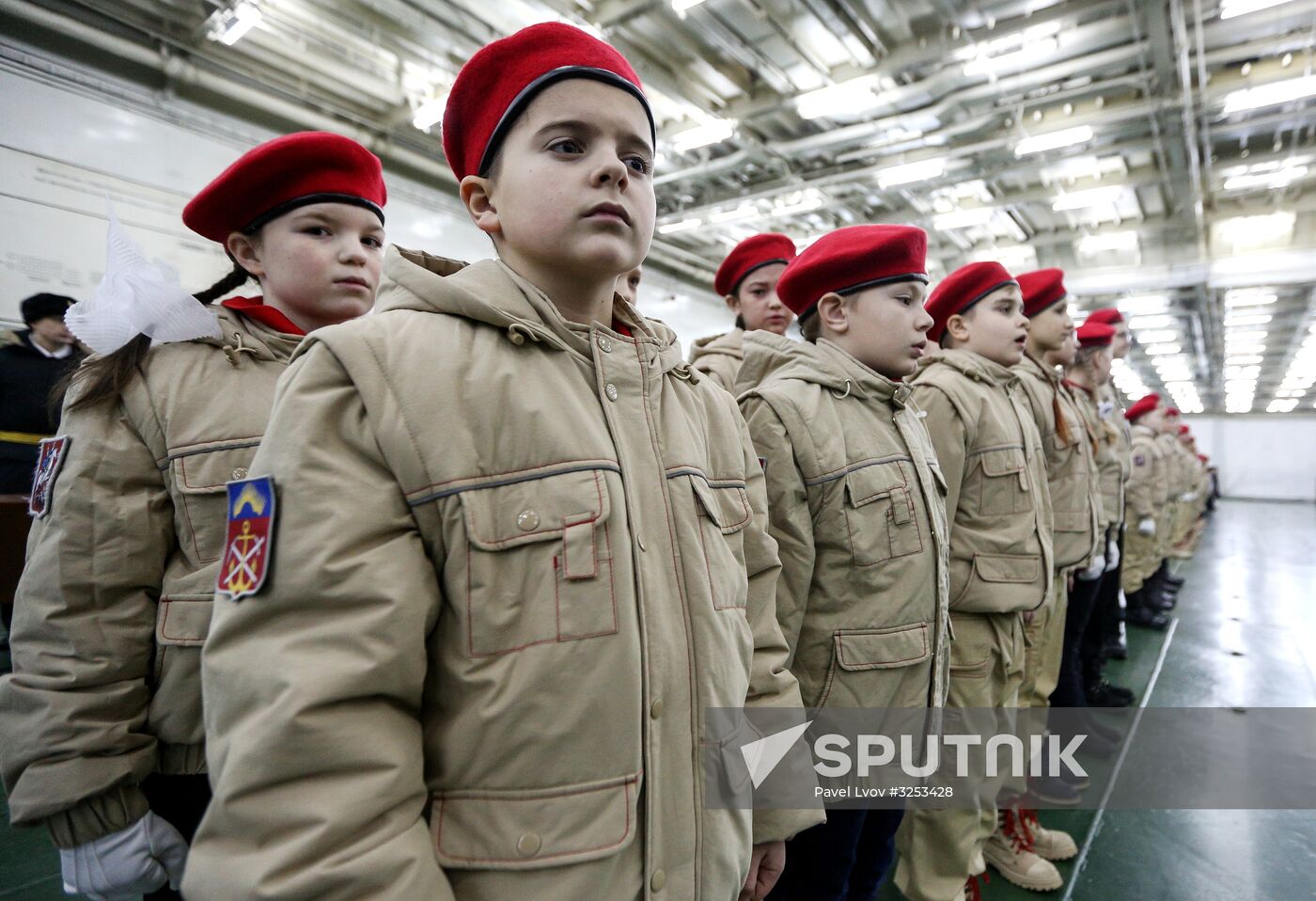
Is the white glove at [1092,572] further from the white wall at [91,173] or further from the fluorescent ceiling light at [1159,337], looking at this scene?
the fluorescent ceiling light at [1159,337]

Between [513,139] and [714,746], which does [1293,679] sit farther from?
[513,139]

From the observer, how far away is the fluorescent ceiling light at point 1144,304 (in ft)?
33.6

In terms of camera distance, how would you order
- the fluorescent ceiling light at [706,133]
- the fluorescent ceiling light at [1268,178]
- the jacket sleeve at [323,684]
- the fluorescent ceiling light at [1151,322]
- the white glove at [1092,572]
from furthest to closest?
the fluorescent ceiling light at [1151,322] → the fluorescent ceiling light at [1268,178] → the fluorescent ceiling light at [706,133] → the white glove at [1092,572] → the jacket sleeve at [323,684]

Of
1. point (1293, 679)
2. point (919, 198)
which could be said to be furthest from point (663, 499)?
point (919, 198)

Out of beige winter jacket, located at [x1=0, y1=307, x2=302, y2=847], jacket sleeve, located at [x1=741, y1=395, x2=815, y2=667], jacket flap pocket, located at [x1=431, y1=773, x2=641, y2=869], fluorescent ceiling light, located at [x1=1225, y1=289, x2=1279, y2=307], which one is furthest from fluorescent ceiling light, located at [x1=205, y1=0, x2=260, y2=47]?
fluorescent ceiling light, located at [x1=1225, y1=289, x2=1279, y2=307]

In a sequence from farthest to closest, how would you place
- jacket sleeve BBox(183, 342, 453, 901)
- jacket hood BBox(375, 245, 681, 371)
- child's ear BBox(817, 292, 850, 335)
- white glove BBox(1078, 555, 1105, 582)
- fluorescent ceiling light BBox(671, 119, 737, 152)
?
1. fluorescent ceiling light BBox(671, 119, 737, 152)
2. white glove BBox(1078, 555, 1105, 582)
3. child's ear BBox(817, 292, 850, 335)
4. jacket hood BBox(375, 245, 681, 371)
5. jacket sleeve BBox(183, 342, 453, 901)

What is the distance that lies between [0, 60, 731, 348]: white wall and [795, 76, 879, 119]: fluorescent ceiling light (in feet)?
14.5

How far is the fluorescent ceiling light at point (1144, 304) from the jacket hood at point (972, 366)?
9622mm

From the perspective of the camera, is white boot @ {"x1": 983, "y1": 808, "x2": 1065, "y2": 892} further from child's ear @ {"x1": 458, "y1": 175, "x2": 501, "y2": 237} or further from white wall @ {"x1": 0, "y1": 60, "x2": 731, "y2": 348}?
white wall @ {"x1": 0, "y1": 60, "x2": 731, "y2": 348}

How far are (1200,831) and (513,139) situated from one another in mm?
3686

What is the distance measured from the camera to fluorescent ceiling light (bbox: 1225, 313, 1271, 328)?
11.5 m

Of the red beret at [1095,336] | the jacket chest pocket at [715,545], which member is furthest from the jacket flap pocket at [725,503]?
the red beret at [1095,336]

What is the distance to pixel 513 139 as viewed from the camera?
3.40 ft

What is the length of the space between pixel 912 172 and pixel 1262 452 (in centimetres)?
2609
